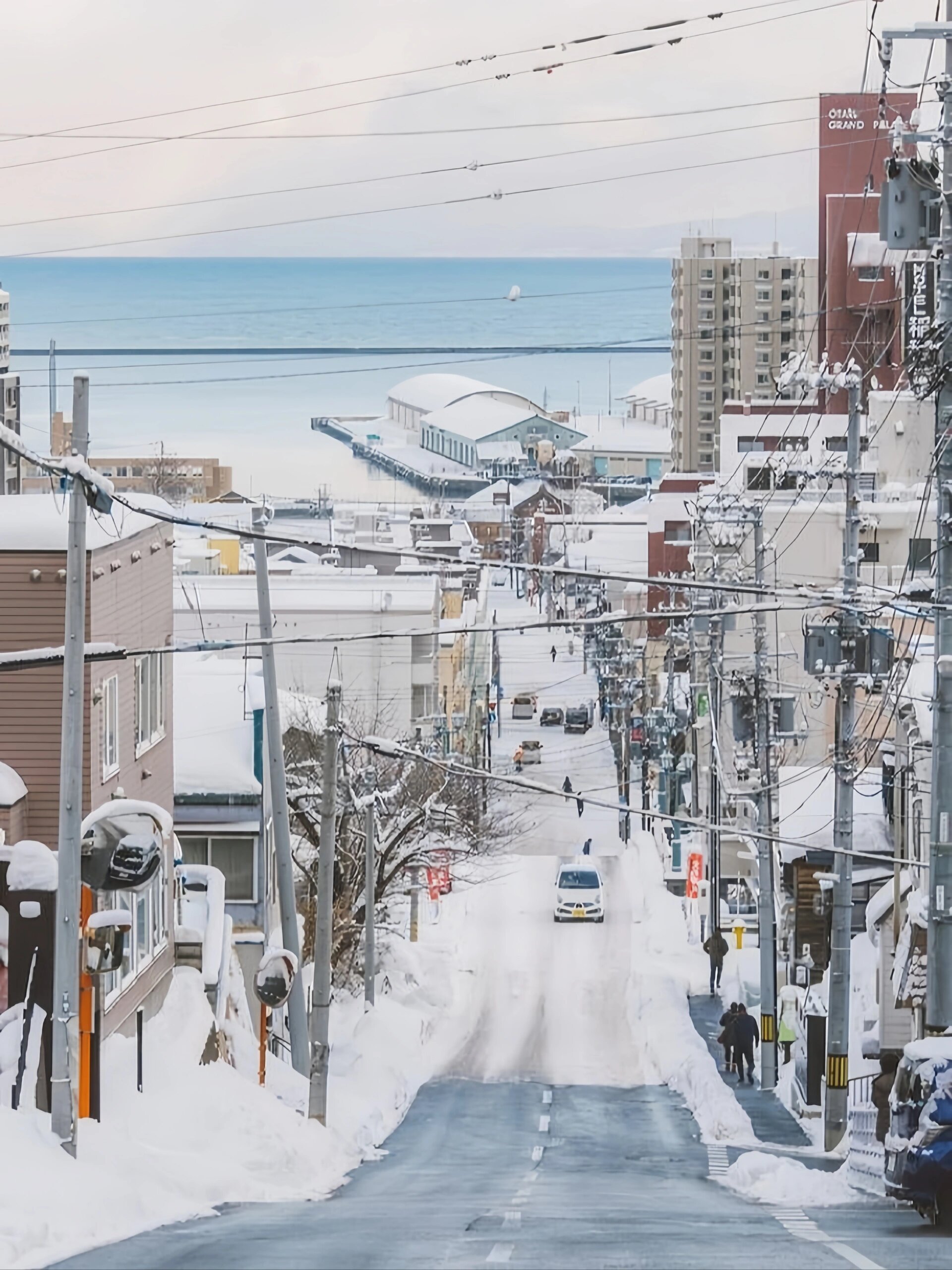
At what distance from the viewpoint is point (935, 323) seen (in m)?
15.1

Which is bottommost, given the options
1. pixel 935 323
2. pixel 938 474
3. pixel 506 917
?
pixel 506 917

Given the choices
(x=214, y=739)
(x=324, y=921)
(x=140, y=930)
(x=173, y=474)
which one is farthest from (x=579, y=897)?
(x=173, y=474)

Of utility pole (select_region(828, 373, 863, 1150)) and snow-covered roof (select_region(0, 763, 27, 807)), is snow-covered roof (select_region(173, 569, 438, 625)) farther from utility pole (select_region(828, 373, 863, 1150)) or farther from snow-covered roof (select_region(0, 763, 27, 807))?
snow-covered roof (select_region(0, 763, 27, 807))

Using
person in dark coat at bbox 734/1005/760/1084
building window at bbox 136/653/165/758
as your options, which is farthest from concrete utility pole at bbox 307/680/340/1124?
person in dark coat at bbox 734/1005/760/1084

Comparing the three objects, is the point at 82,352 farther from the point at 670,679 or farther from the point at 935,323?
the point at 670,679

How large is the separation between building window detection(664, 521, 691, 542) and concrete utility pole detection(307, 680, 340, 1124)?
186ft

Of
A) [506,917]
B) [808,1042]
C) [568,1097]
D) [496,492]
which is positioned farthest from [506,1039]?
[496,492]

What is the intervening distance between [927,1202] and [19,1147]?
596 centimetres

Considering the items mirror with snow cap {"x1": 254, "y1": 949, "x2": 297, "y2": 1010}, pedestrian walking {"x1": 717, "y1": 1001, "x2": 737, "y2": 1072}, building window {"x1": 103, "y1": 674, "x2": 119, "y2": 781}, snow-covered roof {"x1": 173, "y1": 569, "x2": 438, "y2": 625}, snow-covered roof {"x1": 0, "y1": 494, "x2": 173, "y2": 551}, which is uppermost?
snow-covered roof {"x1": 0, "y1": 494, "x2": 173, "y2": 551}

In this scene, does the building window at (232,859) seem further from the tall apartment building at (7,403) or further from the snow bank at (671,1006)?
the snow bank at (671,1006)

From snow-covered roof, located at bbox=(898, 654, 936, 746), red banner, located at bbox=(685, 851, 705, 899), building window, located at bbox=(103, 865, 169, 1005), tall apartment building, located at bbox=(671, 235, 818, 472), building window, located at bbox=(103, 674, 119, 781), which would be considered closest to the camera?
building window, located at bbox=(103, 865, 169, 1005)

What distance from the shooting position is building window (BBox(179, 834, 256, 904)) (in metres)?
27.7

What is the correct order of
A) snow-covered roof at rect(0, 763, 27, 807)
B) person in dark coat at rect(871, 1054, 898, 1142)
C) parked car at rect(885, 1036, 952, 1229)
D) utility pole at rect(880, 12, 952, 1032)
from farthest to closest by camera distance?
1. person in dark coat at rect(871, 1054, 898, 1142)
2. snow-covered roof at rect(0, 763, 27, 807)
3. utility pole at rect(880, 12, 952, 1032)
4. parked car at rect(885, 1036, 952, 1229)

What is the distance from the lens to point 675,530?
81.2m
